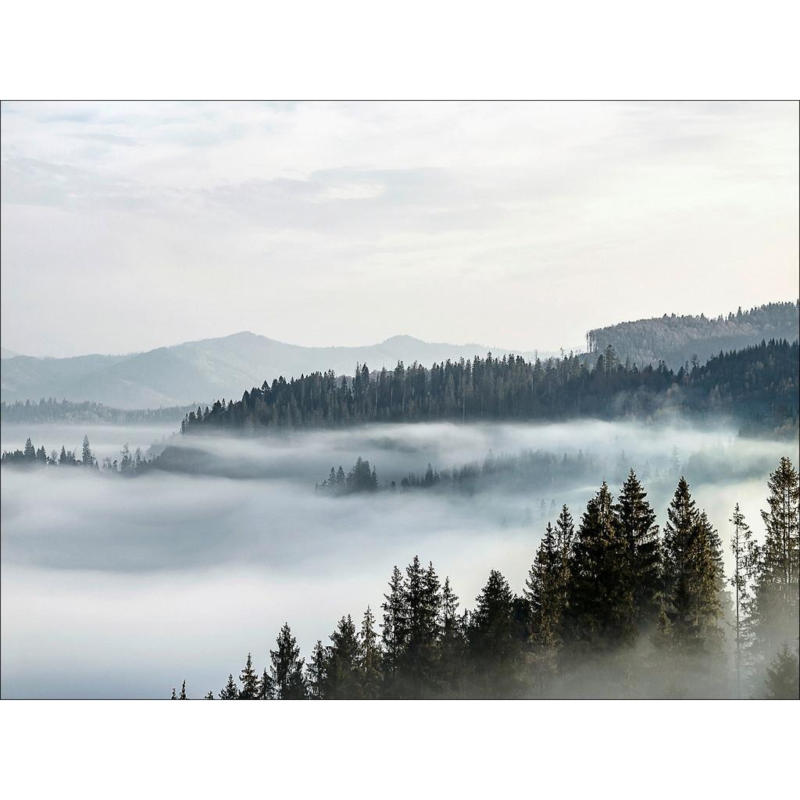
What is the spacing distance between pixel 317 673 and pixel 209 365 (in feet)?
11.4

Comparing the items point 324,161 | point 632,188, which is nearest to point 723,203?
point 632,188

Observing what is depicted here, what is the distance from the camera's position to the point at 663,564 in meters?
9.66

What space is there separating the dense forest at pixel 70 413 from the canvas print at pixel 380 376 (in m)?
0.07

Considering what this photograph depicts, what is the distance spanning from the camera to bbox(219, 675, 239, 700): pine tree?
1045 cm

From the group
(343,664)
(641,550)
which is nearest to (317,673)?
(343,664)

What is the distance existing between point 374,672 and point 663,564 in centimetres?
297

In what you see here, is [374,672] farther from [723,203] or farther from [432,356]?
[723,203]

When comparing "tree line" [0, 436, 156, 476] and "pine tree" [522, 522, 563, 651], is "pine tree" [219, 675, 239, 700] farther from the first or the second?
"pine tree" [522, 522, 563, 651]

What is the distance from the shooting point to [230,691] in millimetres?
10492

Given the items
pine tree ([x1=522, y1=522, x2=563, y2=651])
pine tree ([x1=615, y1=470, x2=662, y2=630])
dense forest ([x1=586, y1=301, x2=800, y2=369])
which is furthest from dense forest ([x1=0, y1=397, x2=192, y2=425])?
pine tree ([x1=615, y1=470, x2=662, y2=630])

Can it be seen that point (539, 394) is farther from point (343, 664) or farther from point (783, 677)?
point (783, 677)

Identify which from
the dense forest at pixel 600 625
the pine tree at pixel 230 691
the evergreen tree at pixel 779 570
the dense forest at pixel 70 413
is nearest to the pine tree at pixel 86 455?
the dense forest at pixel 70 413

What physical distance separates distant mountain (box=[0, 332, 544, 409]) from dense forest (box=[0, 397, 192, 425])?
13 centimetres

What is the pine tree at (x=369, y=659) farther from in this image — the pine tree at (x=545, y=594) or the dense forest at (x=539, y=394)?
the dense forest at (x=539, y=394)
